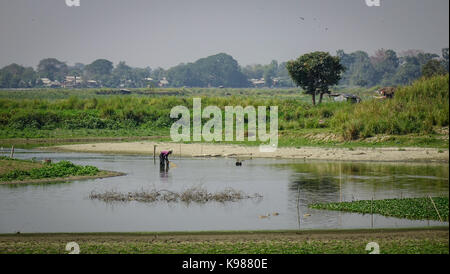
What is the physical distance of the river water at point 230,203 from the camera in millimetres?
17250

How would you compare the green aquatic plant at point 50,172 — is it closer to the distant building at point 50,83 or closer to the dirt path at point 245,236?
the dirt path at point 245,236

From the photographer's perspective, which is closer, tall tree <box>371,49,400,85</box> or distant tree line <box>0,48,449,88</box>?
distant tree line <box>0,48,449,88</box>

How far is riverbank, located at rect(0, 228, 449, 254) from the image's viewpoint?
14031 millimetres

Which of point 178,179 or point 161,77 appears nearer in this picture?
point 178,179

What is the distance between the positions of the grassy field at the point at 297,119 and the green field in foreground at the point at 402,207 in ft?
36.1

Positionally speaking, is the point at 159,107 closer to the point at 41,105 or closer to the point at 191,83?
the point at 41,105

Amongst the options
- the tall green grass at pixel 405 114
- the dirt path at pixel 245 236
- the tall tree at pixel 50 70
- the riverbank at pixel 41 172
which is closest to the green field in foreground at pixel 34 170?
the riverbank at pixel 41 172

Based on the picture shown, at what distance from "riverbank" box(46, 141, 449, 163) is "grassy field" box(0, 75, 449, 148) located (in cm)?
153

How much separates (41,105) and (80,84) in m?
59.4

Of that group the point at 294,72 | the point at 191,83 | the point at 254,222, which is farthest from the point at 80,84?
the point at 254,222

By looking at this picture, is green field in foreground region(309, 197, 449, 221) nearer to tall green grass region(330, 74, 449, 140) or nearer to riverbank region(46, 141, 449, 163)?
tall green grass region(330, 74, 449, 140)

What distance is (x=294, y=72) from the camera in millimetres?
58281

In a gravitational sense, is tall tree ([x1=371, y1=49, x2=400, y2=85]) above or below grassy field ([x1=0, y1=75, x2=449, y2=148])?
above

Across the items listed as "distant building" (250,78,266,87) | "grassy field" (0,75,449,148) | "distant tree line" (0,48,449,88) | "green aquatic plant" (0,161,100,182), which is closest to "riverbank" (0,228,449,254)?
"green aquatic plant" (0,161,100,182)
